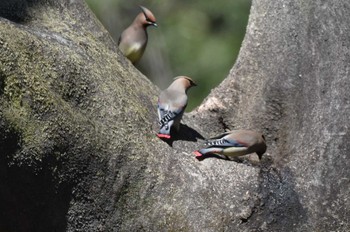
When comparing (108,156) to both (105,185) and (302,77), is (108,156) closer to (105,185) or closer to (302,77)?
(105,185)

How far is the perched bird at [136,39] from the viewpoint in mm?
6965

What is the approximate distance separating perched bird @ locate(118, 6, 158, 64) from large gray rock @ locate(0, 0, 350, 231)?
1.13m

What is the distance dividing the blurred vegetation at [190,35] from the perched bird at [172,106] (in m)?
4.18

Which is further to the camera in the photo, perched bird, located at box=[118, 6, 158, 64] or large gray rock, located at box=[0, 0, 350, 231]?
perched bird, located at box=[118, 6, 158, 64]

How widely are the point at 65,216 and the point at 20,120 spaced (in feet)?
1.65

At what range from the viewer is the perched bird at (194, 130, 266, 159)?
536 cm

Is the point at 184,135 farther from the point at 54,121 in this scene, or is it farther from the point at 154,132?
the point at 54,121

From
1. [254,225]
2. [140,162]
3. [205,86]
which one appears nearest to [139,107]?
[140,162]

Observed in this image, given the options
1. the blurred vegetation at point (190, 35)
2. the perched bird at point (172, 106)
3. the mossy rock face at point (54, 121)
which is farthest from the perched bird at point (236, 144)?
the blurred vegetation at point (190, 35)

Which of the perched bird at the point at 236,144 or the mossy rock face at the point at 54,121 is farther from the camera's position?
the perched bird at the point at 236,144

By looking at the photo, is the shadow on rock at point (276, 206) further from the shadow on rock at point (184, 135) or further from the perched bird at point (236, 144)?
the shadow on rock at point (184, 135)

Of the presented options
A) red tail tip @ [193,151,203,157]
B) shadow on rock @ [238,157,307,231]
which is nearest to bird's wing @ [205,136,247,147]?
red tail tip @ [193,151,203,157]

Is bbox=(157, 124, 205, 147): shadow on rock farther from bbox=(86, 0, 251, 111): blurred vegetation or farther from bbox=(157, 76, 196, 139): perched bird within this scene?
bbox=(86, 0, 251, 111): blurred vegetation

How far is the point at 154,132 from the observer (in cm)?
521
